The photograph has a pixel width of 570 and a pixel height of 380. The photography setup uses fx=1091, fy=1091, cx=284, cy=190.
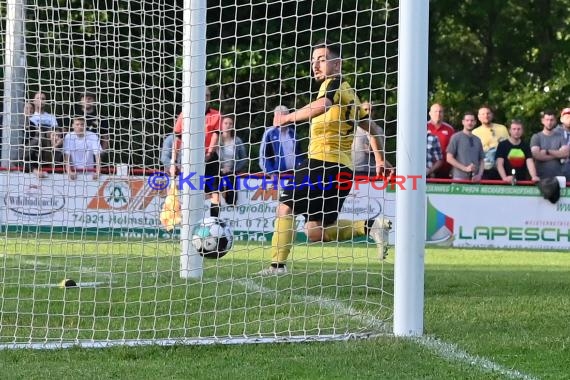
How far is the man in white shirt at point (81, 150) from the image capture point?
406 inches

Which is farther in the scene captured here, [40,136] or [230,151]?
[230,151]

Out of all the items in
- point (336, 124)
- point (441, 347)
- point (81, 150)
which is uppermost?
point (336, 124)

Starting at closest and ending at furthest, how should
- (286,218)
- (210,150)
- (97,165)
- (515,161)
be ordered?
(286,218) → (97,165) → (210,150) → (515,161)

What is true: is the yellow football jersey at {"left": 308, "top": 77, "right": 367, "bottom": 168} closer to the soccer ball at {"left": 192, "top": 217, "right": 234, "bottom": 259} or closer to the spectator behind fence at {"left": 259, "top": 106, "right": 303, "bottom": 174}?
the spectator behind fence at {"left": 259, "top": 106, "right": 303, "bottom": 174}

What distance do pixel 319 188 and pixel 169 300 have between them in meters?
1.80

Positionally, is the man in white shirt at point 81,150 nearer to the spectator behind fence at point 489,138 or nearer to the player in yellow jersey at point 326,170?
the player in yellow jersey at point 326,170

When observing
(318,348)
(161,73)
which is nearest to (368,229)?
(161,73)

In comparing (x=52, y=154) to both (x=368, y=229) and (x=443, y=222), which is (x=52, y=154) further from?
(x=443, y=222)

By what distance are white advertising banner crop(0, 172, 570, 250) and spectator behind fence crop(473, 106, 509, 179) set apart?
1.58ft

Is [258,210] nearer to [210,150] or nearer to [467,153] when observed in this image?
[210,150]

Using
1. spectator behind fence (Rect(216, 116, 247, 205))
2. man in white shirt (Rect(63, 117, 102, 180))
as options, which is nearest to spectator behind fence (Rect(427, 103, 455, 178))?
spectator behind fence (Rect(216, 116, 247, 205))

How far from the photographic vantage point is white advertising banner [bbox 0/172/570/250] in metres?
10.9

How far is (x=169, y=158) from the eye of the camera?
10148 millimetres

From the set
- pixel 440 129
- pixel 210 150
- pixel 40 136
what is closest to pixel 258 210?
pixel 210 150
